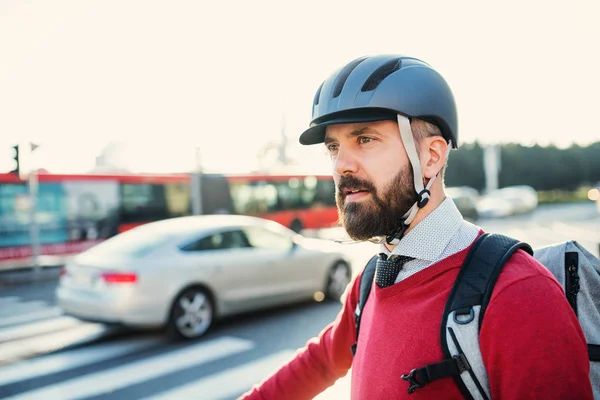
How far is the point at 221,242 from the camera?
23.7 ft

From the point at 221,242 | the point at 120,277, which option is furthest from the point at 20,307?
the point at 221,242

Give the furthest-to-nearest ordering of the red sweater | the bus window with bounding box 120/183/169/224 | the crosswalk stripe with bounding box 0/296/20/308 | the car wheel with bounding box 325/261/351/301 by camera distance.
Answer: the bus window with bounding box 120/183/169/224
the crosswalk stripe with bounding box 0/296/20/308
the car wheel with bounding box 325/261/351/301
the red sweater

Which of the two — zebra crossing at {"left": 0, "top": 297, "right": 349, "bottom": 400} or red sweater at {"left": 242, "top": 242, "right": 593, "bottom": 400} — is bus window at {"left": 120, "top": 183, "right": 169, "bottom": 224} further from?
red sweater at {"left": 242, "top": 242, "right": 593, "bottom": 400}

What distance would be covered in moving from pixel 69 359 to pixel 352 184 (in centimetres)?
540

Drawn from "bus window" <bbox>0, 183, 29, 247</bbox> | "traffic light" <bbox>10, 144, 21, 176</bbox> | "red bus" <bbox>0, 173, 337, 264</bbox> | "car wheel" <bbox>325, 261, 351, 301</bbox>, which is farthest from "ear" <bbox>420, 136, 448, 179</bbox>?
"bus window" <bbox>0, 183, 29, 247</bbox>

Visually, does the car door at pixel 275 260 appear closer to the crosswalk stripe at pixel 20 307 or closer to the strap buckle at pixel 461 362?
the crosswalk stripe at pixel 20 307

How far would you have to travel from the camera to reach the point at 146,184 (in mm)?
18219

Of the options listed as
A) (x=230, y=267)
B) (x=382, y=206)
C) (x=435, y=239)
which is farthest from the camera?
(x=230, y=267)

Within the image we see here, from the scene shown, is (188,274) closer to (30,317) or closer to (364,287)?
(30,317)

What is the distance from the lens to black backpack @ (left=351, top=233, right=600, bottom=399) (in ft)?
4.23

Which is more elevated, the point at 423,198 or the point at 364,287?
the point at 423,198

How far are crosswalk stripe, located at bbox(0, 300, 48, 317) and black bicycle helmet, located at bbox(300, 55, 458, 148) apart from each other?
27.9ft

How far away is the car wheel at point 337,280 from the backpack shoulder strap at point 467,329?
23.5ft

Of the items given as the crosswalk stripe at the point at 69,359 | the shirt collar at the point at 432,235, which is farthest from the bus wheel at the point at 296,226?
the shirt collar at the point at 432,235
